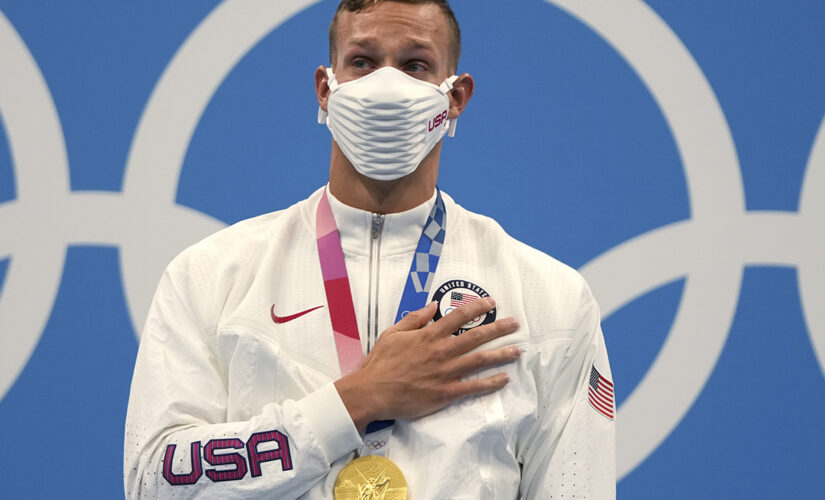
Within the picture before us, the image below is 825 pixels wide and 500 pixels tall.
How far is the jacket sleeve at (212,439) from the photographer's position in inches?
78.4

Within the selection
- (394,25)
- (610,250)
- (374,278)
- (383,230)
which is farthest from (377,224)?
(610,250)

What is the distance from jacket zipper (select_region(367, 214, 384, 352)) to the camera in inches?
87.8

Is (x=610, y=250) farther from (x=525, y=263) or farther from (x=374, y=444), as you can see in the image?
(x=374, y=444)

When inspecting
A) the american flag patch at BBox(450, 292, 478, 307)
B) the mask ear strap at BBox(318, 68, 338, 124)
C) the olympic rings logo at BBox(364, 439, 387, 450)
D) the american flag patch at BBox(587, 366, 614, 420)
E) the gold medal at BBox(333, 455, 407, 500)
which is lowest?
the gold medal at BBox(333, 455, 407, 500)

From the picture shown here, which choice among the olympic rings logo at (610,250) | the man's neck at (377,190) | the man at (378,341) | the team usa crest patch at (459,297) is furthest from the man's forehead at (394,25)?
the olympic rings logo at (610,250)

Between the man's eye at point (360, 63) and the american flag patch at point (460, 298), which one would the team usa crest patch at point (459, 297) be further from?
the man's eye at point (360, 63)

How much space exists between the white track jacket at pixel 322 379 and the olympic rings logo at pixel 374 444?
28 millimetres

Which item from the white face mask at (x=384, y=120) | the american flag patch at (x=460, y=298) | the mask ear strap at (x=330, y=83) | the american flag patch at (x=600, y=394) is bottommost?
the american flag patch at (x=600, y=394)

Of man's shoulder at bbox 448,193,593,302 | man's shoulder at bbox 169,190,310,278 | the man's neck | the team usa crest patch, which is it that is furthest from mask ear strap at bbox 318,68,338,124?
the team usa crest patch

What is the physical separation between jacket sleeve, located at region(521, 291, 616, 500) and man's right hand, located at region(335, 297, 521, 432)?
0.53 ft

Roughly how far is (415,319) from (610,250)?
150 centimetres

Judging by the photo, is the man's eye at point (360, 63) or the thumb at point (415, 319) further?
the man's eye at point (360, 63)

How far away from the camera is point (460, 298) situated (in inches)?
89.0

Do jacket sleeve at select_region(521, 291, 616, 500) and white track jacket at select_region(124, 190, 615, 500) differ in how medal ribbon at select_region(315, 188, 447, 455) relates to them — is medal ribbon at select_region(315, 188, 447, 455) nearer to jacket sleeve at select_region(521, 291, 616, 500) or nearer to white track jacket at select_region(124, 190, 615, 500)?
white track jacket at select_region(124, 190, 615, 500)
